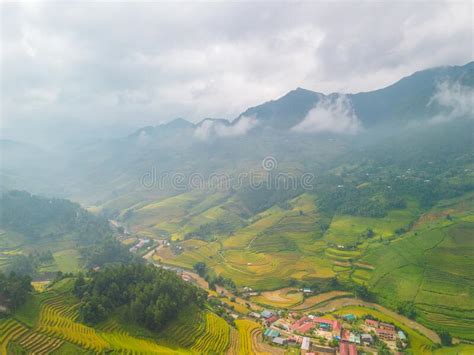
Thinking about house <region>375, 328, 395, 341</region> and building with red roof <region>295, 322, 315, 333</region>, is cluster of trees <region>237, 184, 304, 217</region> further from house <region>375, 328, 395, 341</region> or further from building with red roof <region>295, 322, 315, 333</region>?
house <region>375, 328, 395, 341</region>

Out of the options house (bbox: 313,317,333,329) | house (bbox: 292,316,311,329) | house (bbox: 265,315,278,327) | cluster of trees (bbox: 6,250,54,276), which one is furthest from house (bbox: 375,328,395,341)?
cluster of trees (bbox: 6,250,54,276)

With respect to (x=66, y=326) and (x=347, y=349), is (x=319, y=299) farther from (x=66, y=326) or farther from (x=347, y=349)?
(x=66, y=326)

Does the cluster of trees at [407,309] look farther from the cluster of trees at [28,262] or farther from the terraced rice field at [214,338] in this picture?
the cluster of trees at [28,262]

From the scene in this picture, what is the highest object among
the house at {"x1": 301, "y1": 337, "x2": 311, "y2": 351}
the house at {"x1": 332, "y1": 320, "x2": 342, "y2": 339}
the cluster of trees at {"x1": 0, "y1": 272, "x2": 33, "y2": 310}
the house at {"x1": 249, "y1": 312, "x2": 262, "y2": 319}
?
the cluster of trees at {"x1": 0, "y1": 272, "x2": 33, "y2": 310}

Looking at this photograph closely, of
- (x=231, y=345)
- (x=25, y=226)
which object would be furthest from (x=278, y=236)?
(x=25, y=226)

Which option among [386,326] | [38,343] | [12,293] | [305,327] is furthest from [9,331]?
[386,326]
